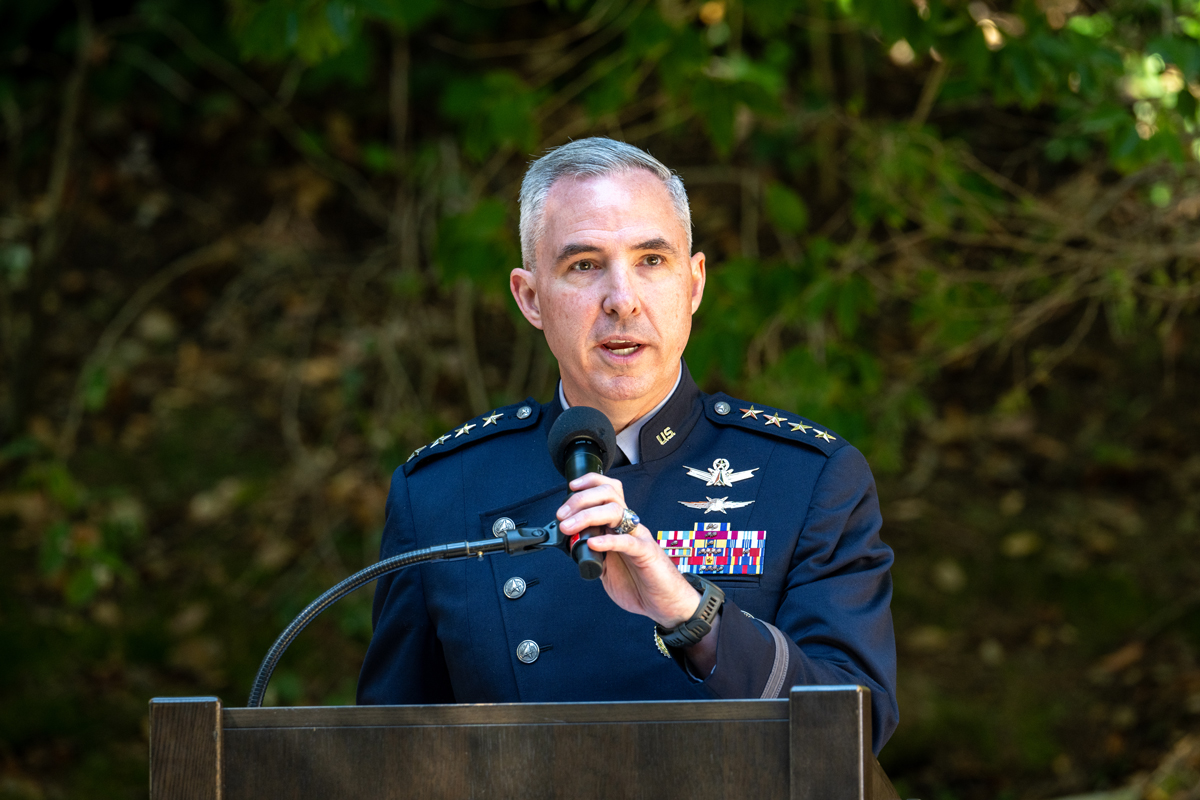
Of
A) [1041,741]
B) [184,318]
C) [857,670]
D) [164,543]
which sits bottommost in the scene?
[1041,741]

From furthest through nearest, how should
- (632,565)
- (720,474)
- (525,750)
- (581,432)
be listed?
(720,474) < (581,432) < (632,565) < (525,750)

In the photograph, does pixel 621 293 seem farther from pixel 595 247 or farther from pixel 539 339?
pixel 539 339

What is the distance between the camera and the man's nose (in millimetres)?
1939

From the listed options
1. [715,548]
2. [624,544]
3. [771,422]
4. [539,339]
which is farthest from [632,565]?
[539,339]

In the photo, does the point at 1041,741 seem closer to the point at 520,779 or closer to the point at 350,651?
the point at 350,651

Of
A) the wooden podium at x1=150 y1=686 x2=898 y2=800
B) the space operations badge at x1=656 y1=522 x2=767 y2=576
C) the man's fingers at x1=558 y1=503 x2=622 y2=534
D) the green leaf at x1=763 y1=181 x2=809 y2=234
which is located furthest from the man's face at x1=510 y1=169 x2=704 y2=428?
the green leaf at x1=763 y1=181 x2=809 y2=234

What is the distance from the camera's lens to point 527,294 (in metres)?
2.23

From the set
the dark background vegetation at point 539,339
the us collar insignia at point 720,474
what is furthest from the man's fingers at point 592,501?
the dark background vegetation at point 539,339

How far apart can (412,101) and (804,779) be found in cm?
566

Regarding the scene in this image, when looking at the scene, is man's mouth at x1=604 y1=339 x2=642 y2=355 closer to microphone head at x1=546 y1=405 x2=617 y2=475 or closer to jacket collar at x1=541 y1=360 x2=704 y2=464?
jacket collar at x1=541 y1=360 x2=704 y2=464

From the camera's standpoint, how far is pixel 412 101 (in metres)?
6.48

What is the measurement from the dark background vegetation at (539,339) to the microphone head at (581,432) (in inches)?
72.5

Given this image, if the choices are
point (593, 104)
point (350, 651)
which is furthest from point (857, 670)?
point (350, 651)

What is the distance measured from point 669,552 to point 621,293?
39 centimetres
